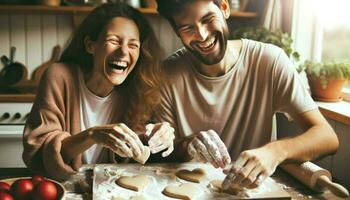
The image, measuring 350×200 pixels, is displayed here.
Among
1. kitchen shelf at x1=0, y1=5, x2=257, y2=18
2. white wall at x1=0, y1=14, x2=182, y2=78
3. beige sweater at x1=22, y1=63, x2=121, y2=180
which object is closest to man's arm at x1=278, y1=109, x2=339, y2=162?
beige sweater at x1=22, y1=63, x2=121, y2=180

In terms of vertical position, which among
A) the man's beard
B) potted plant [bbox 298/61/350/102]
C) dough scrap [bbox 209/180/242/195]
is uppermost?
the man's beard

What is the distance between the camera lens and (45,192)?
77cm

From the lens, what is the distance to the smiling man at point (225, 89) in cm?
108

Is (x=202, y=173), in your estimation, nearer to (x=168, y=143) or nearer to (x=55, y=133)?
(x=168, y=143)

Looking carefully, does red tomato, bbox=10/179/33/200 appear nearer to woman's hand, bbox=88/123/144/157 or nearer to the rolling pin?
woman's hand, bbox=88/123/144/157

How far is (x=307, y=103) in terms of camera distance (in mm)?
1115

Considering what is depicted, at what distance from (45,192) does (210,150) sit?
15.7 inches

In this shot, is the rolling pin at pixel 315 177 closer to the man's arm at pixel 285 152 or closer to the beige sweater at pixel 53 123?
the man's arm at pixel 285 152

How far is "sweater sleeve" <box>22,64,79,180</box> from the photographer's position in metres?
0.96

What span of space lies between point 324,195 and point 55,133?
0.65 m

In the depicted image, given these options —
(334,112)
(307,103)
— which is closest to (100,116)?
(307,103)

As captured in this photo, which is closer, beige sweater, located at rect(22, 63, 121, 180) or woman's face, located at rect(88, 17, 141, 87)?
beige sweater, located at rect(22, 63, 121, 180)

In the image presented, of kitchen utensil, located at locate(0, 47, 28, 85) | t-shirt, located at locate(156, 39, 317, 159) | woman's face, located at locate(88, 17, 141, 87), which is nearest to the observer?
woman's face, located at locate(88, 17, 141, 87)

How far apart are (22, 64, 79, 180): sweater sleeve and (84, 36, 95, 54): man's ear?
94 millimetres
